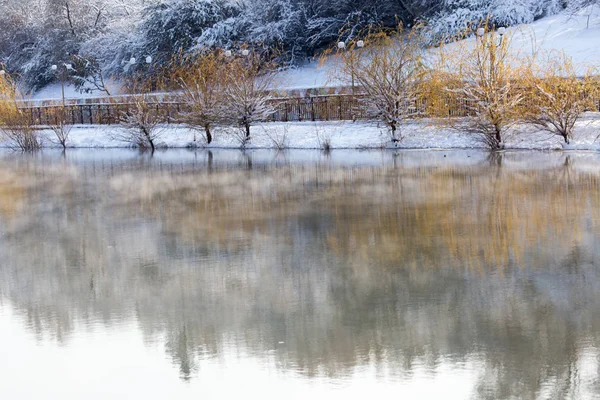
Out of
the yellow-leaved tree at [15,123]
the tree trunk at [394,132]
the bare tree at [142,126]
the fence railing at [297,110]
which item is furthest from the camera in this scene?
the yellow-leaved tree at [15,123]

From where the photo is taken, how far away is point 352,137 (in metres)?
31.9

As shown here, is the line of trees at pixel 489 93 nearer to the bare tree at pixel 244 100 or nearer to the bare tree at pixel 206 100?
the bare tree at pixel 244 100

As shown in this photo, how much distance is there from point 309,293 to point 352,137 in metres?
23.2

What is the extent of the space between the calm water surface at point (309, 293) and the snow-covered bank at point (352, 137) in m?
9.19

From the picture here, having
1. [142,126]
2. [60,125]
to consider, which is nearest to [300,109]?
[142,126]

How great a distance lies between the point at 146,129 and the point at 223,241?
965 inches

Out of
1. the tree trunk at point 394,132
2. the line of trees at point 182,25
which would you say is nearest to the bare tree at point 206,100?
the tree trunk at point 394,132

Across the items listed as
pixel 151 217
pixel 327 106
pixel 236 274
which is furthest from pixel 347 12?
pixel 236 274

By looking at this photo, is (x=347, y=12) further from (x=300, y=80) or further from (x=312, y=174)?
(x=312, y=174)

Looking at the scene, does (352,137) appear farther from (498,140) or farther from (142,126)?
(142,126)

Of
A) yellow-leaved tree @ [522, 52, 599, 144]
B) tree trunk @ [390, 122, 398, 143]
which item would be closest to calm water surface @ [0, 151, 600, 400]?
yellow-leaved tree @ [522, 52, 599, 144]

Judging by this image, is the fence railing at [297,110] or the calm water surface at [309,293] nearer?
the calm water surface at [309,293]

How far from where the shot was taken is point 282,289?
362 inches

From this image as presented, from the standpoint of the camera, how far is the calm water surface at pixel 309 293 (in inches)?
259
